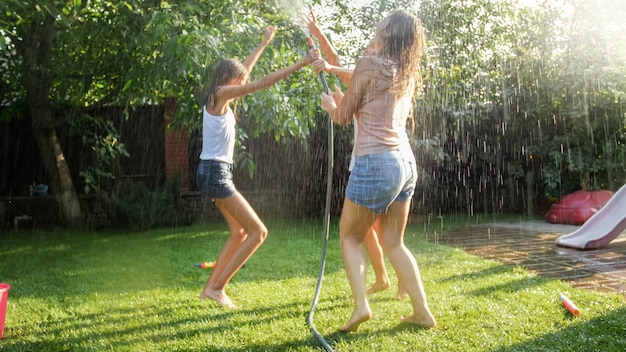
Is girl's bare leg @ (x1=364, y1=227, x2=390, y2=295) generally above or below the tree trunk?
below

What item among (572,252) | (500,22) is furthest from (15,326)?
(500,22)

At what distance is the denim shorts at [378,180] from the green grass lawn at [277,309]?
0.69 meters

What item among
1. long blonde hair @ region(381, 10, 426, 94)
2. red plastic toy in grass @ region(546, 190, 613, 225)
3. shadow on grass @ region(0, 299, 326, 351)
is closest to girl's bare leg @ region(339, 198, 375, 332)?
shadow on grass @ region(0, 299, 326, 351)

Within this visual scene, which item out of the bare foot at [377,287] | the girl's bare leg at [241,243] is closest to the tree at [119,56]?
the girl's bare leg at [241,243]

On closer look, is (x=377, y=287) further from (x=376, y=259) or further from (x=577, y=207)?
(x=577, y=207)

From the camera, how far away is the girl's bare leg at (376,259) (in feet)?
12.5

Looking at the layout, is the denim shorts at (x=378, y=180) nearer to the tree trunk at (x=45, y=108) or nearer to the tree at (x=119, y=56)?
the tree at (x=119, y=56)

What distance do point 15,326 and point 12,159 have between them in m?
8.53

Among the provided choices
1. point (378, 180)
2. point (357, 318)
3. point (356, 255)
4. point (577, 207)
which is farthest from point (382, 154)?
point (577, 207)

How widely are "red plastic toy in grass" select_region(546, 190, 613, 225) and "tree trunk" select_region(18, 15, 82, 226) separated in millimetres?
7818

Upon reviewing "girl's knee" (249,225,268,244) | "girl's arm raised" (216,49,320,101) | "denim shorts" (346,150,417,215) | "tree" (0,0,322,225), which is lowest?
"girl's knee" (249,225,268,244)

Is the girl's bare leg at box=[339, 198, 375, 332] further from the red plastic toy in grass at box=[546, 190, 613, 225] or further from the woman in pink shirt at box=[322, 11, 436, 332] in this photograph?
the red plastic toy in grass at box=[546, 190, 613, 225]

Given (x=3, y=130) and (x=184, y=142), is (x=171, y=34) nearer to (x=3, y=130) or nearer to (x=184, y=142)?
(x=184, y=142)

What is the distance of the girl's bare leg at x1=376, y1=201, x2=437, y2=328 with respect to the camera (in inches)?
118
